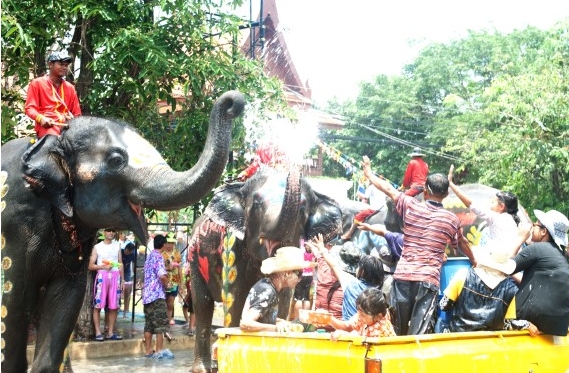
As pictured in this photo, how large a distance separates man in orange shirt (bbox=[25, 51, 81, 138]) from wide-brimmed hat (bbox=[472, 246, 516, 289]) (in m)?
2.89

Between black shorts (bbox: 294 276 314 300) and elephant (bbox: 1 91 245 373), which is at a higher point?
elephant (bbox: 1 91 245 373)

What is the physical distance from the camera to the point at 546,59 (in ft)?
67.8

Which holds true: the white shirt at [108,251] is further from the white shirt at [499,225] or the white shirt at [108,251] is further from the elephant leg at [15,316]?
the elephant leg at [15,316]

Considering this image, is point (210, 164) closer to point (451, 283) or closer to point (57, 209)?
point (57, 209)

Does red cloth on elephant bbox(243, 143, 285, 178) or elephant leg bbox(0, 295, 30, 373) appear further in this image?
red cloth on elephant bbox(243, 143, 285, 178)

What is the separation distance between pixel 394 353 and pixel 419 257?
1767 mm

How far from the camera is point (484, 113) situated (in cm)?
2320

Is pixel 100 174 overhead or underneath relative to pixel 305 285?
overhead

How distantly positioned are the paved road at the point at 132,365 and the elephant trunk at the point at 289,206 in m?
2.70

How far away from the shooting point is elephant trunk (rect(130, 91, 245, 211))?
16.3 ft

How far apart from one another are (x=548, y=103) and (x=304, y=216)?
12267 millimetres

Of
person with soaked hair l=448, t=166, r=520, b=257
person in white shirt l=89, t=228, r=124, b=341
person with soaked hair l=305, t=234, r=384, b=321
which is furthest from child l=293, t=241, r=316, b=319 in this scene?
person with soaked hair l=305, t=234, r=384, b=321

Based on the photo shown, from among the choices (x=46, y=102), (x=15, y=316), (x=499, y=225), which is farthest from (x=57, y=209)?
(x=499, y=225)

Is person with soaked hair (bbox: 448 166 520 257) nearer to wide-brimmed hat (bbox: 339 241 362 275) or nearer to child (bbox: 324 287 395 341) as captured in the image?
wide-brimmed hat (bbox: 339 241 362 275)
